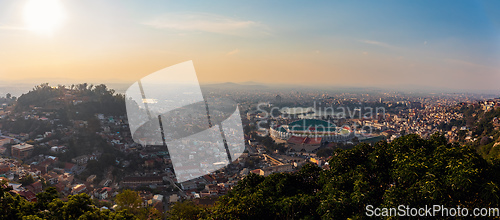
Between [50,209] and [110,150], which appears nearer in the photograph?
[50,209]

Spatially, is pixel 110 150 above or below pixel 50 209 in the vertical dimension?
below

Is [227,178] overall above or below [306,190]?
below

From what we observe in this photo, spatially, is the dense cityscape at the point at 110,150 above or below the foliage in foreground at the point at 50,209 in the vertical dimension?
below

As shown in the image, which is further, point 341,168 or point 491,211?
point 341,168

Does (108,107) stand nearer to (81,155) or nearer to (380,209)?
(81,155)

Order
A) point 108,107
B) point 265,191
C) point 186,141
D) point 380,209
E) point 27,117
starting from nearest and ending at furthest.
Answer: point 380,209 < point 265,191 < point 186,141 < point 27,117 < point 108,107

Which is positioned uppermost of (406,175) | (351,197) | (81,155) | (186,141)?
(406,175)

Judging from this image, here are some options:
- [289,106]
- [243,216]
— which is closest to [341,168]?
[243,216]

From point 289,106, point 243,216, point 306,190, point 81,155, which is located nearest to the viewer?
point 243,216

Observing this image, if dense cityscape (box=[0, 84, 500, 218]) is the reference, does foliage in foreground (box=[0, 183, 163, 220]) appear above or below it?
above

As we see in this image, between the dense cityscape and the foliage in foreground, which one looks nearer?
the foliage in foreground

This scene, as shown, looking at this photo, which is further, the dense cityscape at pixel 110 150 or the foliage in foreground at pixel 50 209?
the dense cityscape at pixel 110 150
